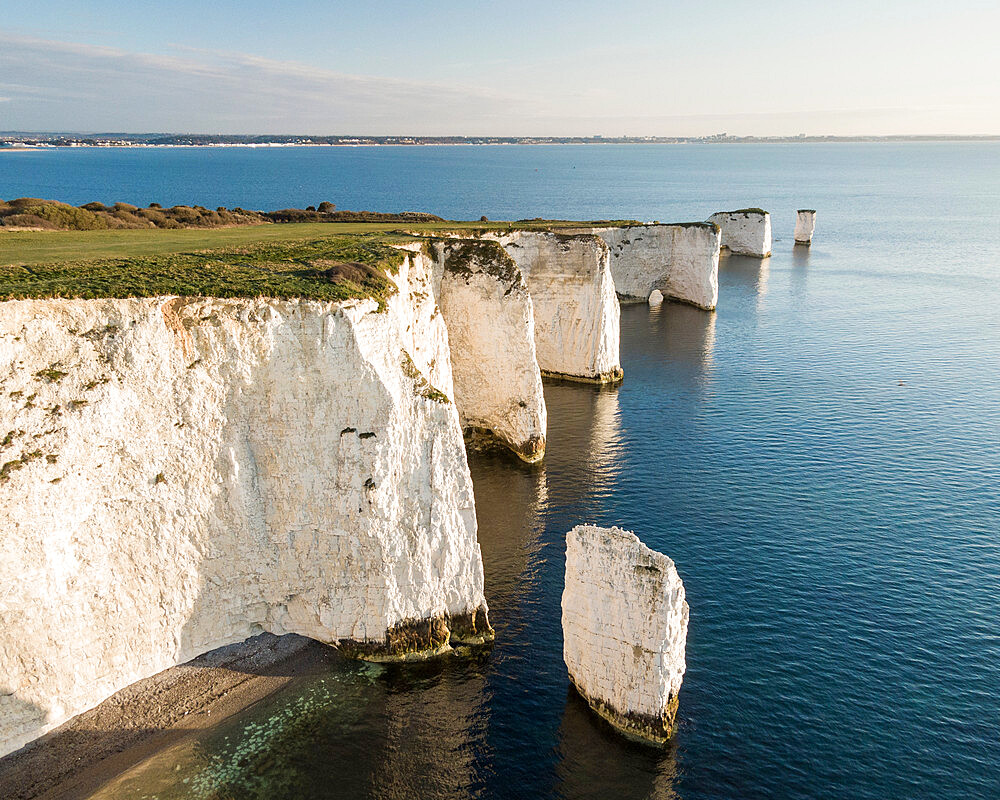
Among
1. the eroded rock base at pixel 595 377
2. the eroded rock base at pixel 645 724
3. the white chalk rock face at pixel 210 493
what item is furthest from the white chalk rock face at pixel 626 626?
the eroded rock base at pixel 595 377

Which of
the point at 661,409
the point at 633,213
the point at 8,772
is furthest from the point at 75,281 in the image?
the point at 633,213

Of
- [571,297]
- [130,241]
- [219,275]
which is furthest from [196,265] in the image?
[571,297]

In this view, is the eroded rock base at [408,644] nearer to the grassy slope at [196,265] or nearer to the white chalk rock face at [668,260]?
the grassy slope at [196,265]

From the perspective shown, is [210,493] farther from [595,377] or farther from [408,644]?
[595,377]

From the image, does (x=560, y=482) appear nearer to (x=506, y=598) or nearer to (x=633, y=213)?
(x=506, y=598)

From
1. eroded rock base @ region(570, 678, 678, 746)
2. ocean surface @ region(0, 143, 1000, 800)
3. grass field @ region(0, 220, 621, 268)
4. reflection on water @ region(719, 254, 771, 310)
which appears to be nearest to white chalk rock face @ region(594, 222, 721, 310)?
reflection on water @ region(719, 254, 771, 310)
